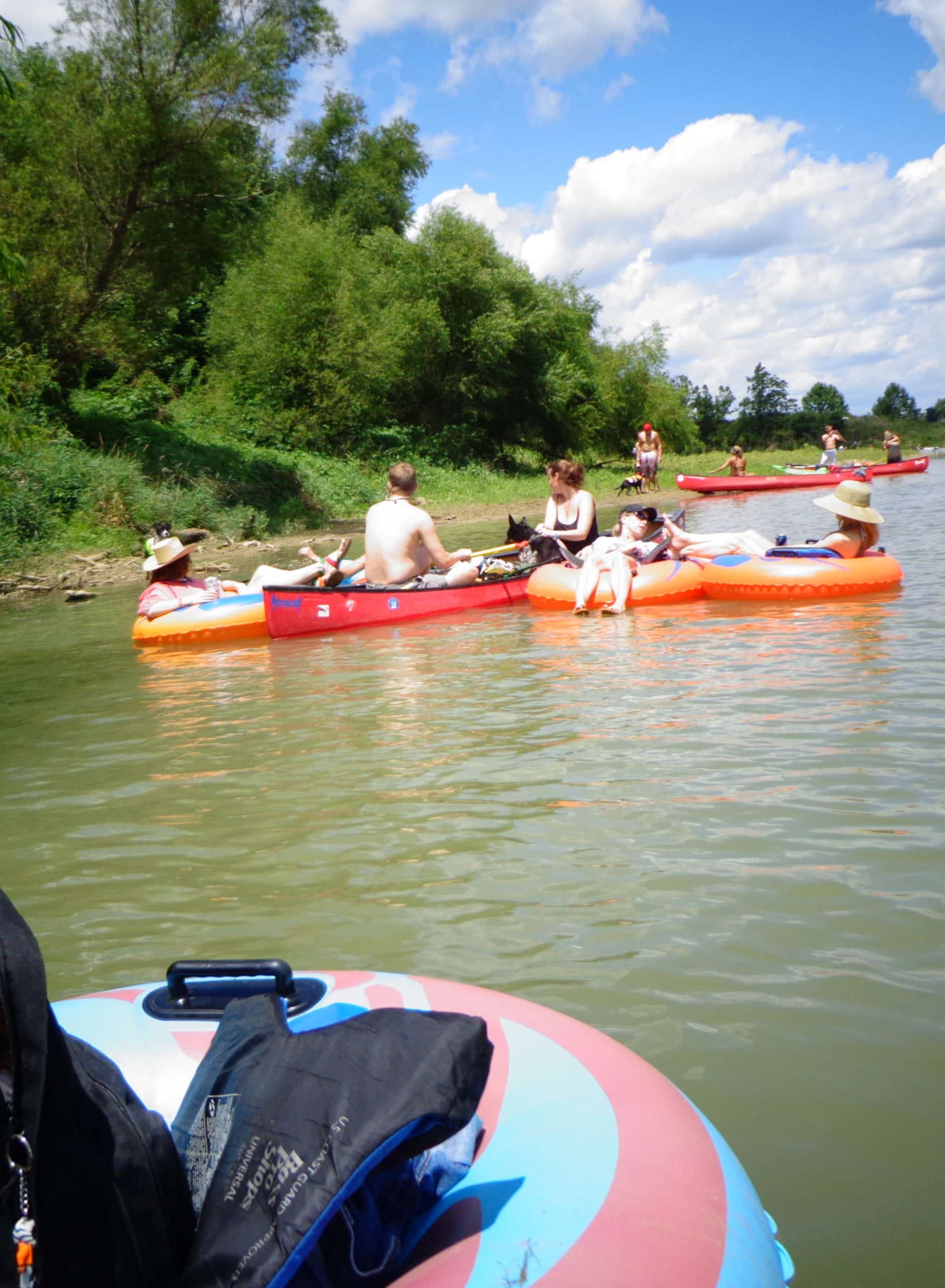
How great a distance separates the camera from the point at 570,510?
34.7ft

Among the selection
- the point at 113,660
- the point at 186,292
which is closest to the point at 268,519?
the point at 186,292

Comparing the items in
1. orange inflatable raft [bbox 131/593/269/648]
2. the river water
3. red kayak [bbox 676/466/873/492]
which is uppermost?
red kayak [bbox 676/466/873/492]

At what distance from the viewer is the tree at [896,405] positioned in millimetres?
120875

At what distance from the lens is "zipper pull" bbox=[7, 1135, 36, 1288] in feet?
3.85

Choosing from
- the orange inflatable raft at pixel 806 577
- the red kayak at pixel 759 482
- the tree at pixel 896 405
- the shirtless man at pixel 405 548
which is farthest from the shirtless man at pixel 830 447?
the tree at pixel 896 405

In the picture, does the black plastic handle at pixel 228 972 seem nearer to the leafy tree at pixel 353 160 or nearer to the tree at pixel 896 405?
the leafy tree at pixel 353 160

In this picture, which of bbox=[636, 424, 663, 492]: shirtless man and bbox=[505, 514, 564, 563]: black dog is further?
bbox=[636, 424, 663, 492]: shirtless man

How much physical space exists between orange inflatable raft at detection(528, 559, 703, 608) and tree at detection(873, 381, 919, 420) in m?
119

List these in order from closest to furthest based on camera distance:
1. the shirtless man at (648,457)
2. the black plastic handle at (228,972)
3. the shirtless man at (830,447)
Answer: the black plastic handle at (228,972) → the shirtless man at (648,457) → the shirtless man at (830,447)

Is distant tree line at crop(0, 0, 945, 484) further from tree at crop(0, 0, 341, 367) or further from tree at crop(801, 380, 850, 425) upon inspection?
tree at crop(801, 380, 850, 425)

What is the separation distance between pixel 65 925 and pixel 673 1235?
2.68 m

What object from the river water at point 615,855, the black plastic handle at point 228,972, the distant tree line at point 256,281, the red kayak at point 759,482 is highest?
the distant tree line at point 256,281

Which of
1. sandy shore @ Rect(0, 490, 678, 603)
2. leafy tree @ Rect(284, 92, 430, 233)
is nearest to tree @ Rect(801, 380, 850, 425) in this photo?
leafy tree @ Rect(284, 92, 430, 233)

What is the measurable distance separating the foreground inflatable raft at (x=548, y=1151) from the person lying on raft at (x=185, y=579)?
7.50 metres
